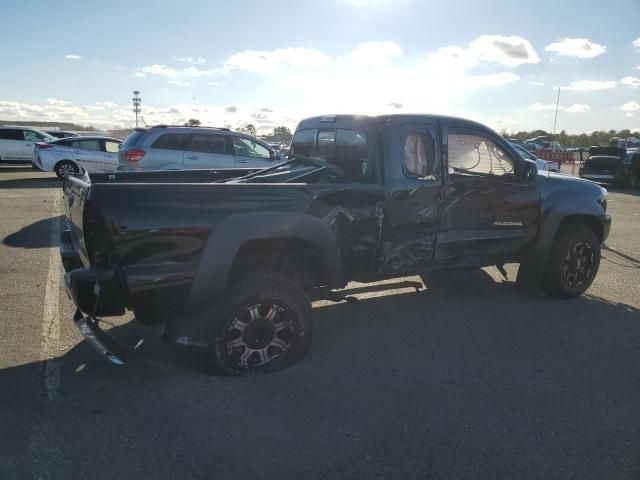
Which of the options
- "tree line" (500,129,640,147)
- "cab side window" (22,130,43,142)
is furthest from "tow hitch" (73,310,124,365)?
"tree line" (500,129,640,147)

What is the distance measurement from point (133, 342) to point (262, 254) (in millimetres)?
1390

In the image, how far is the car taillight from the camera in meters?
10.2

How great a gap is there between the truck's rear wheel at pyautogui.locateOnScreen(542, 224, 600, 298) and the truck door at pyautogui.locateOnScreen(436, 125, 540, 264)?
0.47 metres

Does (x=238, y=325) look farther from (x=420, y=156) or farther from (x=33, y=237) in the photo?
(x=33, y=237)

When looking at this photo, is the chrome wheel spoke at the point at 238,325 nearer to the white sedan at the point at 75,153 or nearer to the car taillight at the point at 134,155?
the car taillight at the point at 134,155

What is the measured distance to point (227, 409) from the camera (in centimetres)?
332

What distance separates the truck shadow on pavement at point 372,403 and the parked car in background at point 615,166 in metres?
15.6

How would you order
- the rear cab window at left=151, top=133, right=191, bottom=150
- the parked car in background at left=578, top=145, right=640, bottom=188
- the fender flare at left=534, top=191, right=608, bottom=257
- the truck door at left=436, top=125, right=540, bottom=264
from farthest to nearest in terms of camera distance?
the parked car in background at left=578, top=145, right=640, bottom=188
the rear cab window at left=151, top=133, right=191, bottom=150
the fender flare at left=534, top=191, right=608, bottom=257
the truck door at left=436, top=125, right=540, bottom=264

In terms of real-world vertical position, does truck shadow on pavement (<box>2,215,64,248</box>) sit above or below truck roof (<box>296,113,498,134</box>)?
below

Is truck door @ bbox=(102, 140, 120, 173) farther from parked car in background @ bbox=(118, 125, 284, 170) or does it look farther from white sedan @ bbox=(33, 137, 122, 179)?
parked car in background @ bbox=(118, 125, 284, 170)

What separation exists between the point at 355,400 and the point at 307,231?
125 centimetres

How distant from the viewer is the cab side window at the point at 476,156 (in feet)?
15.9

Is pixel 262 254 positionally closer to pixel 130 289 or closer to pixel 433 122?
pixel 130 289

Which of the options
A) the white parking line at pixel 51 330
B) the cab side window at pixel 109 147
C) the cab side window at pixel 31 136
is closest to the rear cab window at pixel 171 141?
the white parking line at pixel 51 330
